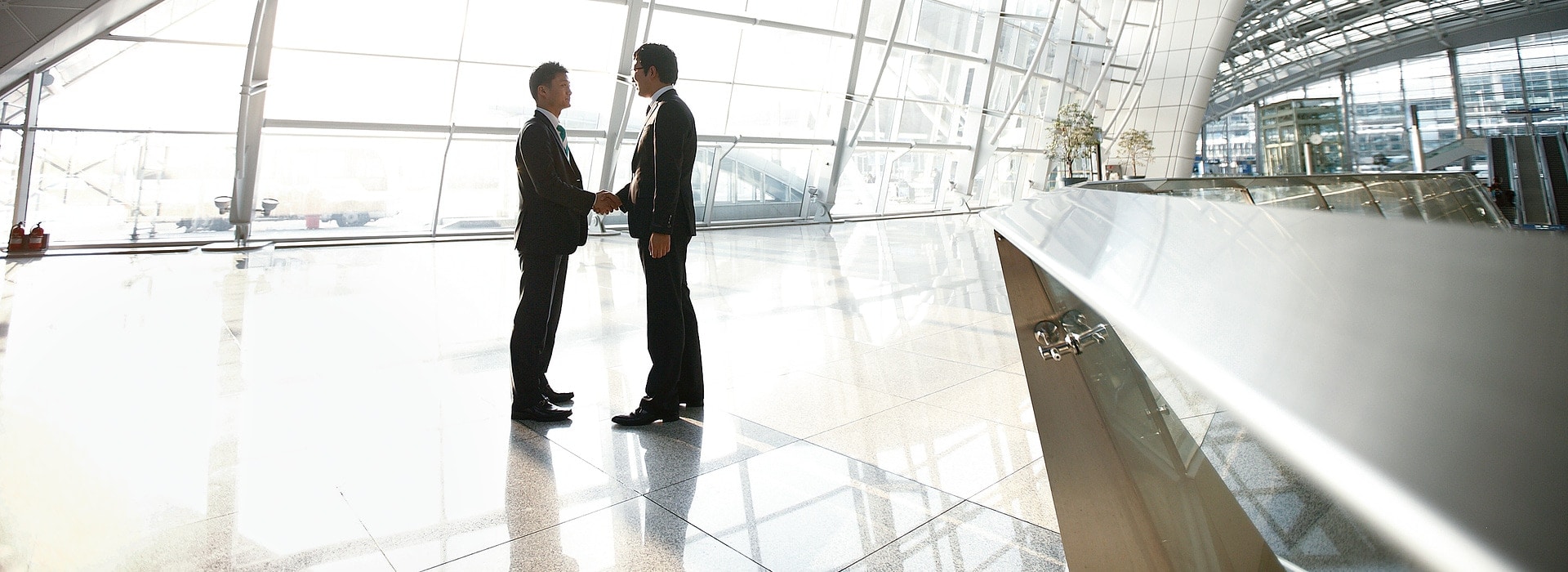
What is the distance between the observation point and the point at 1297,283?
49 centimetres

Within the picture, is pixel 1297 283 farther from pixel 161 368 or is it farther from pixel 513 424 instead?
pixel 161 368

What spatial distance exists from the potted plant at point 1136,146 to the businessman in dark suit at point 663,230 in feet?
72.4

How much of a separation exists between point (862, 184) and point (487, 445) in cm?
1936

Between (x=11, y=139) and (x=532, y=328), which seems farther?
(x=11, y=139)

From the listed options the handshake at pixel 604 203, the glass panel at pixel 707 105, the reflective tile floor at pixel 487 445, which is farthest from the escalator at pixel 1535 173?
the handshake at pixel 604 203

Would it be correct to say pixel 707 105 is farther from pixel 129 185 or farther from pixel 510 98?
pixel 129 185

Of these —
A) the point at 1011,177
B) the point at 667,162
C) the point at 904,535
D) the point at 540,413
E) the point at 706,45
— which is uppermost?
the point at 706,45

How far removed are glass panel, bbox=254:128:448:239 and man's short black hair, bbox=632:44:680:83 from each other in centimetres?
1166

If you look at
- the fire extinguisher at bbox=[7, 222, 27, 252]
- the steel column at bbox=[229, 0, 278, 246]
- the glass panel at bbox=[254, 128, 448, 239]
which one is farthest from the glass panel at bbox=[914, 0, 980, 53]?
the fire extinguisher at bbox=[7, 222, 27, 252]

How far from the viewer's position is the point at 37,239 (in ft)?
38.3

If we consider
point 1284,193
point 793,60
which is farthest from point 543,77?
point 793,60

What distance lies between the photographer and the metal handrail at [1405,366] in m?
0.28

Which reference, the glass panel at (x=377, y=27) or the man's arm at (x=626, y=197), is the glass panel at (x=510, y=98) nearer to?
the glass panel at (x=377, y=27)

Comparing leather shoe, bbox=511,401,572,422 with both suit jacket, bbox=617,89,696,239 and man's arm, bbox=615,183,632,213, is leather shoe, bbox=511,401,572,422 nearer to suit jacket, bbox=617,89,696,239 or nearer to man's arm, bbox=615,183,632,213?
suit jacket, bbox=617,89,696,239
